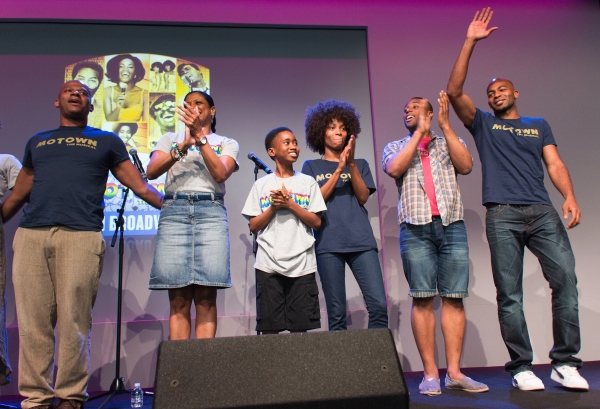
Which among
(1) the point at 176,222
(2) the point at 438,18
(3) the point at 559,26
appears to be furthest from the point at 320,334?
(3) the point at 559,26

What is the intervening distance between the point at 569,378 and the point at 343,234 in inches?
54.0

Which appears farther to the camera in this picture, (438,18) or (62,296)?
(438,18)

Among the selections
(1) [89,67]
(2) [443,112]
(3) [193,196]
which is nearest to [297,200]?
(3) [193,196]

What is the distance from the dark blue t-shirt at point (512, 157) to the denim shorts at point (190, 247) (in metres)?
1.53

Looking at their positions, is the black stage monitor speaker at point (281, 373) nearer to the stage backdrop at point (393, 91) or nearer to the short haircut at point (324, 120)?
the short haircut at point (324, 120)

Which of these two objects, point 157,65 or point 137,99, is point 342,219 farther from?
point 157,65

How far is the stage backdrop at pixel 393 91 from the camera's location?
12.8 ft

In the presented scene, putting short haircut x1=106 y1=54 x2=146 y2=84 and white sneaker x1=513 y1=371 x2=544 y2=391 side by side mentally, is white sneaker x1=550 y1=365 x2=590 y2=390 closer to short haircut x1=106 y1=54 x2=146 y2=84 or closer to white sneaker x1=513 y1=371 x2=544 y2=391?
white sneaker x1=513 y1=371 x2=544 y2=391

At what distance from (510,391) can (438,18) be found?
3.19 metres

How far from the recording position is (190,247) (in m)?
2.68

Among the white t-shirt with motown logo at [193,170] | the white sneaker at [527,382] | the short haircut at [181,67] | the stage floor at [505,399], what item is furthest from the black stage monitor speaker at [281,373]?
the short haircut at [181,67]

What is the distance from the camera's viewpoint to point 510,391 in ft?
8.87

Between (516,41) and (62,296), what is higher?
(516,41)

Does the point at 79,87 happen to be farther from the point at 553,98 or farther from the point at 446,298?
the point at 553,98
